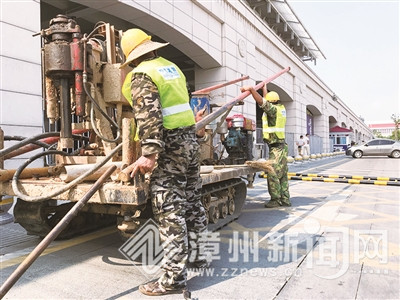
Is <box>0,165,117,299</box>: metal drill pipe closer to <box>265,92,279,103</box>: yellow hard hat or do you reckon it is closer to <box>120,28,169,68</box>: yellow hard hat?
<box>120,28,169,68</box>: yellow hard hat

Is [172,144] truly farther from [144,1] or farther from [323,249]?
[144,1]

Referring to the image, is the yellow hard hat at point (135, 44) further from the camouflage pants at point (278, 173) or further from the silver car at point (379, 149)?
the silver car at point (379, 149)

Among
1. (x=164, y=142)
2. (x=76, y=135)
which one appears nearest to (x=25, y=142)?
(x=76, y=135)

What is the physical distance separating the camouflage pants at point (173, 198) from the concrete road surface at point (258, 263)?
0.78ft

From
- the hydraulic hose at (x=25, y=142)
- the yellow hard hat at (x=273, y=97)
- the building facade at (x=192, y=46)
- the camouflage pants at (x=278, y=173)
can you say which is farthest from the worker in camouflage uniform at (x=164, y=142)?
the building facade at (x=192, y=46)

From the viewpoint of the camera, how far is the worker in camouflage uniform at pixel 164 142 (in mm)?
2648

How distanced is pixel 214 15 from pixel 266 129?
8.18 metres

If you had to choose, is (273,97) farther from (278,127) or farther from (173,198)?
(173,198)

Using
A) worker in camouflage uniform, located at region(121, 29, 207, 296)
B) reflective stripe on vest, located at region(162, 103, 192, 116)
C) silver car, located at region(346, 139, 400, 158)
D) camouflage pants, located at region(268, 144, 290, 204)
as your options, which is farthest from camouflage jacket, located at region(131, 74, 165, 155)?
silver car, located at region(346, 139, 400, 158)

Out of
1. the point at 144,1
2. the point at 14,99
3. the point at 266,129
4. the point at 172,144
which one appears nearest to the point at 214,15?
the point at 144,1

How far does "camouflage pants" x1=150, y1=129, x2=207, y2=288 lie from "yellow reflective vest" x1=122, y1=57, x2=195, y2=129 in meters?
0.11

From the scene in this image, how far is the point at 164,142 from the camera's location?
2.75 metres

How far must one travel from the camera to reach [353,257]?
3619 mm

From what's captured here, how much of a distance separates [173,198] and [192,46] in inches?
399
